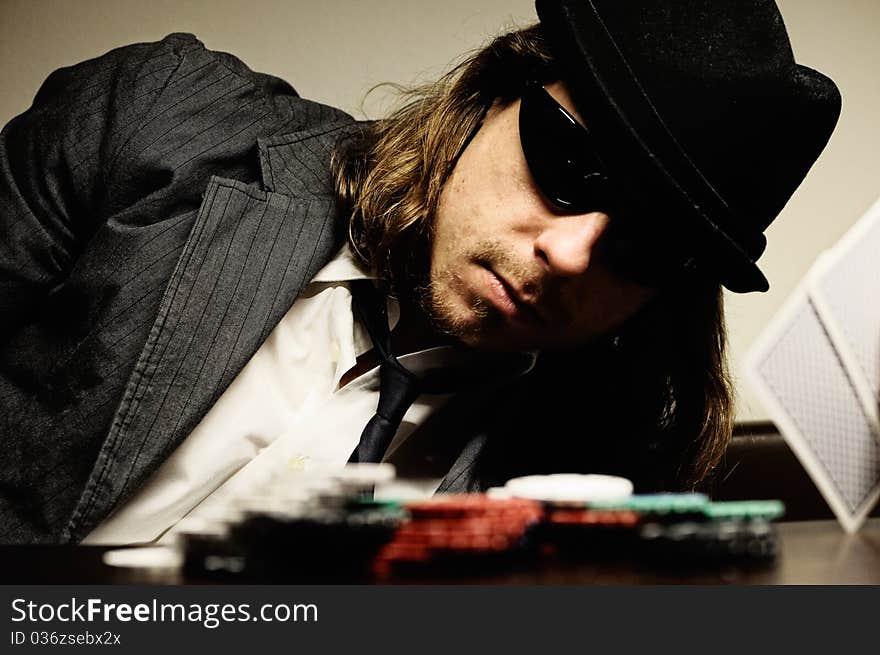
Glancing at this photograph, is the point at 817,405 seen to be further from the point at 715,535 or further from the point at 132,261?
the point at 132,261

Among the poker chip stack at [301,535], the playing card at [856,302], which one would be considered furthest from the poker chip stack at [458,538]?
the playing card at [856,302]

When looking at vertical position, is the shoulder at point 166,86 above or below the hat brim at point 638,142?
above

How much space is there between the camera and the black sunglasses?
0.86 m

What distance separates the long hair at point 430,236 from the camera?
112 cm

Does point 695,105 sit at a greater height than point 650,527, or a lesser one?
greater

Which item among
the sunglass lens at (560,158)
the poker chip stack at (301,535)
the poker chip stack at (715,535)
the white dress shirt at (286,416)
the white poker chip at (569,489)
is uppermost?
the sunglass lens at (560,158)

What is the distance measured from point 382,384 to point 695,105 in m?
0.57

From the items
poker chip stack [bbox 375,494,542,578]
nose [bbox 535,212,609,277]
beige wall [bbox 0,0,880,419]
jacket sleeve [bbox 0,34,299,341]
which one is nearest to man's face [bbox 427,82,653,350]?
nose [bbox 535,212,609,277]

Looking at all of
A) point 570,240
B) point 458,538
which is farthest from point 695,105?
point 458,538

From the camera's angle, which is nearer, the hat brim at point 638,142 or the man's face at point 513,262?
the hat brim at point 638,142

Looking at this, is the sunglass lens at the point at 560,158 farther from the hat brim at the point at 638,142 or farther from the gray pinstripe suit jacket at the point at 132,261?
the gray pinstripe suit jacket at the point at 132,261

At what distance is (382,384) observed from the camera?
107 centimetres

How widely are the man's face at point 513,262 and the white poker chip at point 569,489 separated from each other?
422 millimetres

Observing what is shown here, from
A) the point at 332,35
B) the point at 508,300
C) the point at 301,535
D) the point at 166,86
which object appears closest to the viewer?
the point at 301,535
